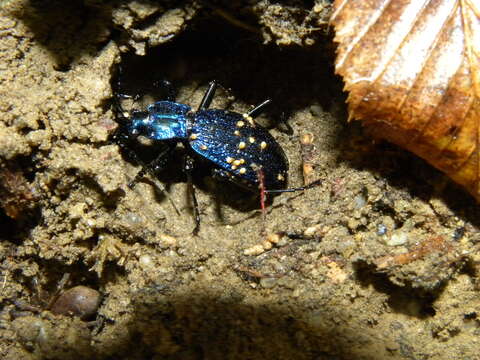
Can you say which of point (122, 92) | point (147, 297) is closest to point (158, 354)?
point (147, 297)

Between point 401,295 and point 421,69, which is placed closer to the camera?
point 421,69

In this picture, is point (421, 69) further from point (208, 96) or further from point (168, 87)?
point (168, 87)

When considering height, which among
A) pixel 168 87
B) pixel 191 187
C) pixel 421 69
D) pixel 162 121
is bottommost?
pixel 191 187

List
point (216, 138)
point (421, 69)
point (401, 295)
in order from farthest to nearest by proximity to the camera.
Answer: point (216, 138)
point (401, 295)
point (421, 69)

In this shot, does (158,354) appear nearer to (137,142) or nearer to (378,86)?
(137,142)

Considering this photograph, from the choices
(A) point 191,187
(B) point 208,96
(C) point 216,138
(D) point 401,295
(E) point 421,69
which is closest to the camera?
(E) point 421,69

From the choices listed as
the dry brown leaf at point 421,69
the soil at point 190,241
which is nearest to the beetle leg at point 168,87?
the soil at point 190,241

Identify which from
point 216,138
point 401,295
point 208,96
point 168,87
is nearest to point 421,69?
point 401,295

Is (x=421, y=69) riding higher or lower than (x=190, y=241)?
higher
